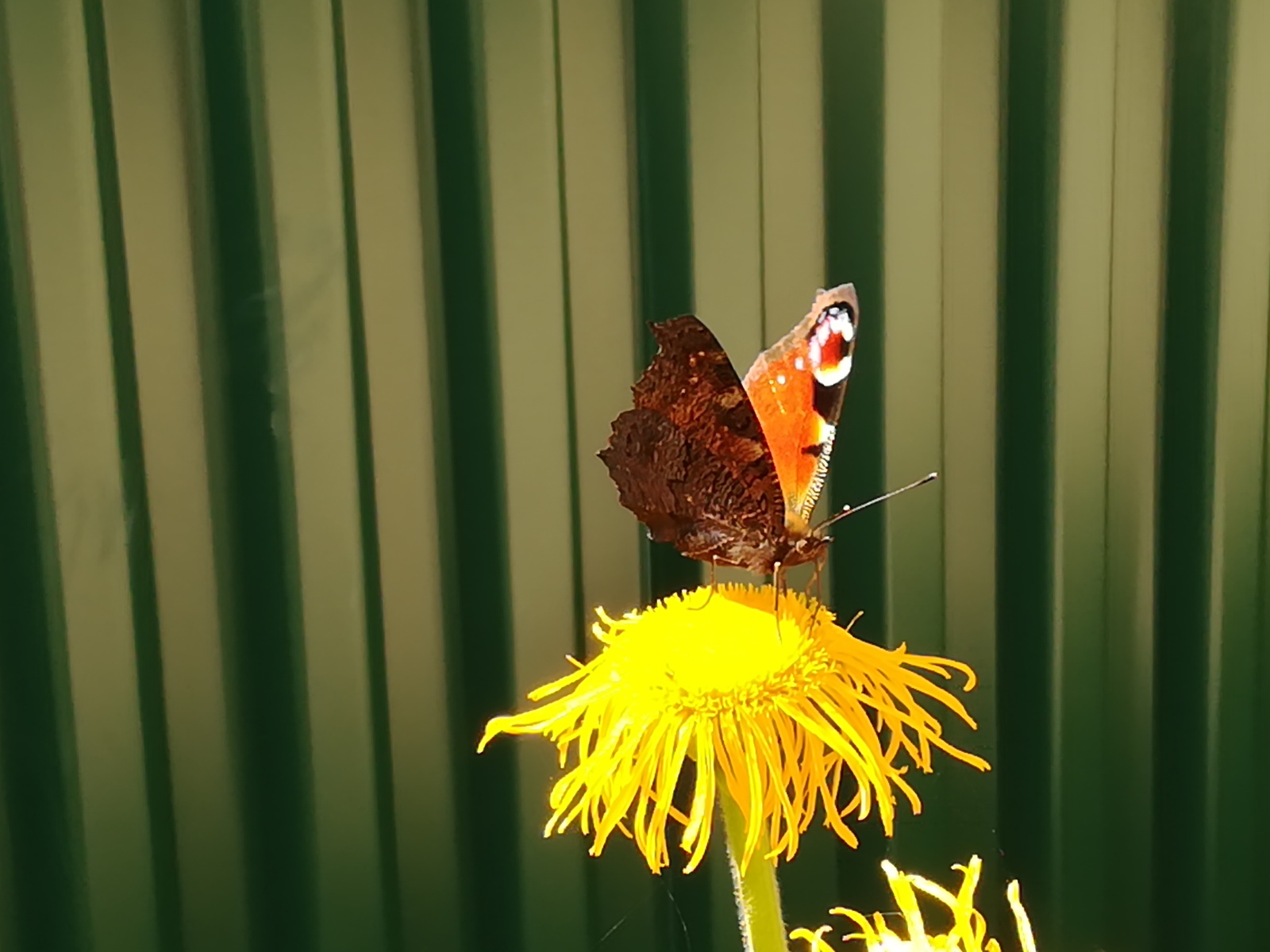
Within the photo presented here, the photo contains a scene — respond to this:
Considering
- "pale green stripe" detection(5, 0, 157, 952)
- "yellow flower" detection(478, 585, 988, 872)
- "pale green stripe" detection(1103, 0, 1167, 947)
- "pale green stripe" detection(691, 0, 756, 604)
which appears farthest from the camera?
"pale green stripe" detection(1103, 0, 1167, 947)

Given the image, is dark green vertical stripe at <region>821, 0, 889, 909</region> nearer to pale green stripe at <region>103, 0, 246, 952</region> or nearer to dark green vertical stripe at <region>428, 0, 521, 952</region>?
dark green vertical stripe at <region>428, 0, 521, 952</region>

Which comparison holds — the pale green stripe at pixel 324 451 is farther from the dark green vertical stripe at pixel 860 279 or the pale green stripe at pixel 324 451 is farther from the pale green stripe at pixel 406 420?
the dark green vertical stripe at pixel 860 279

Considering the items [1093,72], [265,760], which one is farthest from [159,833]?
[1093,72]

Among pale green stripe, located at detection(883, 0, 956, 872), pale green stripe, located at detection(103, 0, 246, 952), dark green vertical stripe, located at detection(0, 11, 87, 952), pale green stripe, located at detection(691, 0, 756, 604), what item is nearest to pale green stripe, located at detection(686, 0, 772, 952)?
pale green stripe, located at detection(691, 0, 756, 604)

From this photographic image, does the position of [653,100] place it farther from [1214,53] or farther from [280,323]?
[1214,53]

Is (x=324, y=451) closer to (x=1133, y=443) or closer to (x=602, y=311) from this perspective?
(x=602, y=311)

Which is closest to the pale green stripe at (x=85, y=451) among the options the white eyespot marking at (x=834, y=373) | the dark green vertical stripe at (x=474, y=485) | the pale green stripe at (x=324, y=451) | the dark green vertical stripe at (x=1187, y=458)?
the pale green stripe at (x=324, y=451)

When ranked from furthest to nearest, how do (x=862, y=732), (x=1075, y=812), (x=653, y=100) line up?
(x=1075, y=812), (x=653, y=100), (x=862, y=732)
